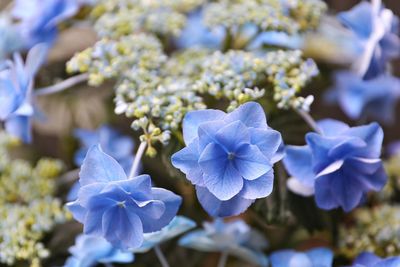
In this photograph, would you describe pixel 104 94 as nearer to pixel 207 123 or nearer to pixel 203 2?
pixel 203 2

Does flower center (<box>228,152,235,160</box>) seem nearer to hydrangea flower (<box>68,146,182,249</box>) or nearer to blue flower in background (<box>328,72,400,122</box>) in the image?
hydrangea flower (<box>68,146,182,249</box>)

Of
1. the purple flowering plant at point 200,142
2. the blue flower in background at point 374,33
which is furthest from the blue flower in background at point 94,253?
the blue flower in background at point 374,33

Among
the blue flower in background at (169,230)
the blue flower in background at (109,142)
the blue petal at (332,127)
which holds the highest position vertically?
the blue petal at (332,127)

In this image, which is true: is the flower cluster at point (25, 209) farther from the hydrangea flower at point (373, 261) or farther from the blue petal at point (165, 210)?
the hydrangea flower at point (373, 261)

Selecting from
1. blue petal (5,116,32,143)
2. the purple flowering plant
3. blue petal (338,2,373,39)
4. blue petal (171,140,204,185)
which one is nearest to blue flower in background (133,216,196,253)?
the purple flowering plant

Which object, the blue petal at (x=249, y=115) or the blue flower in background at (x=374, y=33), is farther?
the blue flower in background at (x=374, y=33)

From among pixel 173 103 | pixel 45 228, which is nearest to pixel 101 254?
pixel 45 228

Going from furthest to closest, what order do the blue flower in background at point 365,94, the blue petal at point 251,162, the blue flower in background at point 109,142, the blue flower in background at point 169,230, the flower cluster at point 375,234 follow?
1. the blue flower in background at point 365,94
2. the blue flower in background at point 109,142
3. the flower cluster at point 375,234
4. the blue flower in background at point 169,230
5. the blue petal at point 251,162
